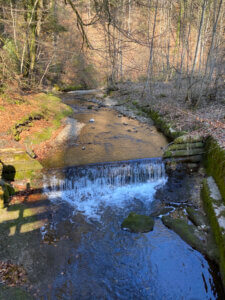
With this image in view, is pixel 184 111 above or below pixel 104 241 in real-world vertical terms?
above

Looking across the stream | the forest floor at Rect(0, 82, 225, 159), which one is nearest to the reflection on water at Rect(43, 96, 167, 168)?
the stream

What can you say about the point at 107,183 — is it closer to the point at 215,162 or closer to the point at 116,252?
the point at 116,252

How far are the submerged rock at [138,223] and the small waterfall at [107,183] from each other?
1.09m

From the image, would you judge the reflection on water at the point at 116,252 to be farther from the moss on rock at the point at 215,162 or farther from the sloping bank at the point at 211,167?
the moss on rock at the point at 215,162

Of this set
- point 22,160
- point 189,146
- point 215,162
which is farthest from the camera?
point 189,146

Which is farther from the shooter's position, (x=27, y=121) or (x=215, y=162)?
(x=27, y=121)

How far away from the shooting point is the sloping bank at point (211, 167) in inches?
253

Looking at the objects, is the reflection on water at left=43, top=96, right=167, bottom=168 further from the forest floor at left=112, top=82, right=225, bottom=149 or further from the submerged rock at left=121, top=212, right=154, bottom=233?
the submerged rock at left=121, top=212, right=154, bottom=233

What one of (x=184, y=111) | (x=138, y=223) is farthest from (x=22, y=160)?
(x=184, y=111)

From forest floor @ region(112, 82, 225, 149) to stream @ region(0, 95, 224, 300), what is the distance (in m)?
2.36

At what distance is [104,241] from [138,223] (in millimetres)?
1229

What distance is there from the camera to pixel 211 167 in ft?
30.2

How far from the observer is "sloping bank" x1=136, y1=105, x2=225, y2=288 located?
642cm

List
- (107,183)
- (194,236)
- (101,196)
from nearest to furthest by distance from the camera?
(194,236)
(101,196)
(107,183)
